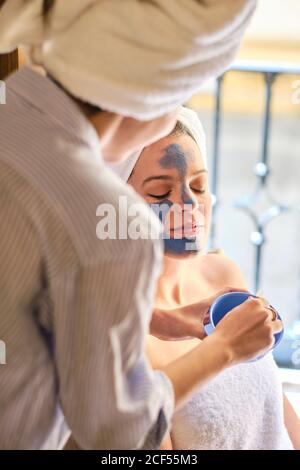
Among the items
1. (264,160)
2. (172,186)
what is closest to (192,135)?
(172,186)

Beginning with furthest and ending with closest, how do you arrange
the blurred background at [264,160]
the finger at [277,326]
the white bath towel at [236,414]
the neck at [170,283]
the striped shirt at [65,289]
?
the blurred background at [264,160] < the neck at [170,283] < the white bath towel at [236,414] < the finger at [277,326] < the striped shirt at [65,289]

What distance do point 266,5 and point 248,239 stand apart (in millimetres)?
638

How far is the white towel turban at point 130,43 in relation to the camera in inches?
21.9

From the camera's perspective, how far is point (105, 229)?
0.55 metres

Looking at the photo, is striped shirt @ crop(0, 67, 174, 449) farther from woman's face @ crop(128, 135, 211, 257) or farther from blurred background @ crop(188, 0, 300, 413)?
blurred background @ crop(188, 0, 300, 413)

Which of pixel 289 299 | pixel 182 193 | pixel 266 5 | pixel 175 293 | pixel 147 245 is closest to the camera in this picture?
pixel 147 245

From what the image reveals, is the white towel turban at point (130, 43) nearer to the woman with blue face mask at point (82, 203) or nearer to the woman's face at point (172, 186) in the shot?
the woman with blue face mask at point (82, 203)

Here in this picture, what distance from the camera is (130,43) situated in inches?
21.8

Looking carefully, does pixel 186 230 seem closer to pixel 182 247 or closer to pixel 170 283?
pixel 182 247

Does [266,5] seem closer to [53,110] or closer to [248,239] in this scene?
[248,239]

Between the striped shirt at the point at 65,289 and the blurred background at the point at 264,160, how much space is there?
0.72m

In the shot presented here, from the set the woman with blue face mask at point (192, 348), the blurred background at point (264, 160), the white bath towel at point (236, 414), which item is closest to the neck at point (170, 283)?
the woman with blue face mask at point (192, 348)

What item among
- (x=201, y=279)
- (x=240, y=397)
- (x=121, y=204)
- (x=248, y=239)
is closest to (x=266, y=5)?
(x=248, y=239)

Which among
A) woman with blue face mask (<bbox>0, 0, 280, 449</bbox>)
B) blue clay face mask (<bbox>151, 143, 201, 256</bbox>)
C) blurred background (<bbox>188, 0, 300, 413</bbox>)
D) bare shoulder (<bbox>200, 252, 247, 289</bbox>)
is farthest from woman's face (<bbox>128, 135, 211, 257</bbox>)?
blurred background (<bbox>188, 0, 300, 413</bbox>)
